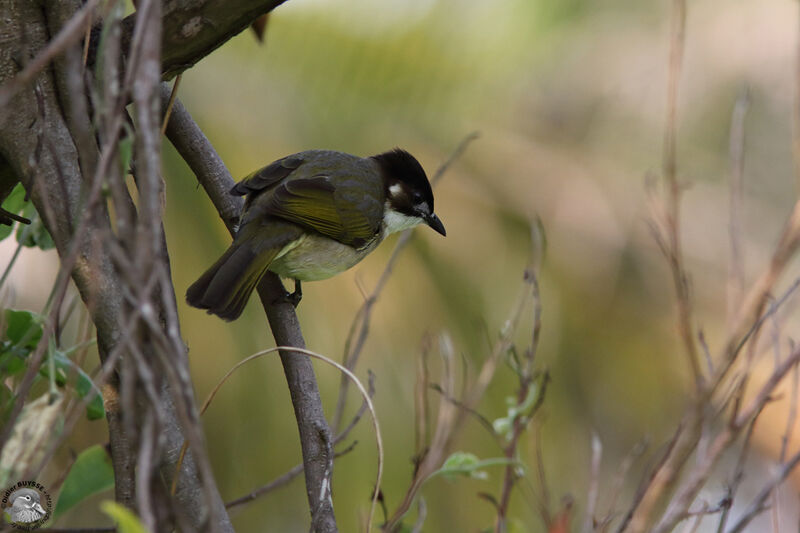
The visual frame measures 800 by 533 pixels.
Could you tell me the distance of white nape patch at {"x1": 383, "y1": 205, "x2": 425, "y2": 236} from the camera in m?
4.05

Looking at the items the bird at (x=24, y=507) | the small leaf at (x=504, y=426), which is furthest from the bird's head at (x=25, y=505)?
the small leaf at (x=504, y=426)

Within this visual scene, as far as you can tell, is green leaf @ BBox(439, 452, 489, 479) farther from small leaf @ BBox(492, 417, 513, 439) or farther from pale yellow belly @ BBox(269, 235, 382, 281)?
pale yellow belly @ BBox(269, 235, 382, 281)

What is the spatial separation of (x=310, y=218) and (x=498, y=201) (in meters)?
2.78

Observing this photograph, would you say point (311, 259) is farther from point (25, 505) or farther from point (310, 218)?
point (25, 505)

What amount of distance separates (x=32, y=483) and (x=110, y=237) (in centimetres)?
92

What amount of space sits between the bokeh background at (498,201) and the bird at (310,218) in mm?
1233

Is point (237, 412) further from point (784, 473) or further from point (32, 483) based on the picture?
point (784, 473)

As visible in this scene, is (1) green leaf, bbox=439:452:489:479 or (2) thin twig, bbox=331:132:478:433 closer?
(1) green leaf, bbox=439:452:489:479

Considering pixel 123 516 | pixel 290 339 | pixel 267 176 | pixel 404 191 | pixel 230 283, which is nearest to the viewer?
pixel 123 516

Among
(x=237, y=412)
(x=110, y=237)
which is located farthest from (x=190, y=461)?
(x=237, y=412)

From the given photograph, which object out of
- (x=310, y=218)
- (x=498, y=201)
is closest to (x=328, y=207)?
(x=310, y=218)

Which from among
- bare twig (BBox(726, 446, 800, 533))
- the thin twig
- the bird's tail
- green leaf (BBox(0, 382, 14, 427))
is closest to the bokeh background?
the bird's tail

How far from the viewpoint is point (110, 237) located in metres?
1.05

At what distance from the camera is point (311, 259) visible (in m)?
3.58
